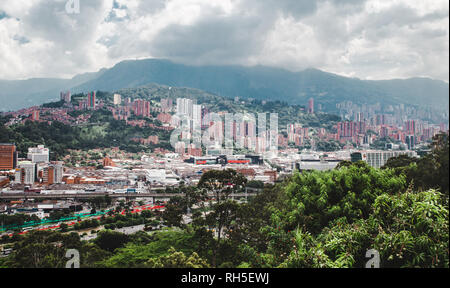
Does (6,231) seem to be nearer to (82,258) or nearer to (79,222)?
(79,222)

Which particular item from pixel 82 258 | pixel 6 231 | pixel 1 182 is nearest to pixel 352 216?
pixel 82 258

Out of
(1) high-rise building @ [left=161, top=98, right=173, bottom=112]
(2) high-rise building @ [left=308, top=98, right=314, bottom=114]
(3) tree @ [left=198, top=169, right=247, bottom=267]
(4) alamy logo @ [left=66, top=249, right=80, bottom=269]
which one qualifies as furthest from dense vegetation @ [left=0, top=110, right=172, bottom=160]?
(2) high-rise building @ [left=308, top=98, right=314, bottom=114]

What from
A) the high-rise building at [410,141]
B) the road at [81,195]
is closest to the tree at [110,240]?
the road at [81,195]

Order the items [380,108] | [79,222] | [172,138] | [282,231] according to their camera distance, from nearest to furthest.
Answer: [282,231] → [79,222] → [172,138] → [380,108]

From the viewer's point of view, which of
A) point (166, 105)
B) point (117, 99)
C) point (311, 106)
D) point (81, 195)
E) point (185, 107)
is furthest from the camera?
point (311, 106)

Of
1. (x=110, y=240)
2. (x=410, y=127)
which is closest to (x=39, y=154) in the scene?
(x=110, y=240)

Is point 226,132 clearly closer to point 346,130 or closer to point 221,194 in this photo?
point 221,194

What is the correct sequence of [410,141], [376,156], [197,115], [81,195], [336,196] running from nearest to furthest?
1. [336,196]
2. [81,195]
3. [197,115]
4. [376,156]
5. [410,141]
